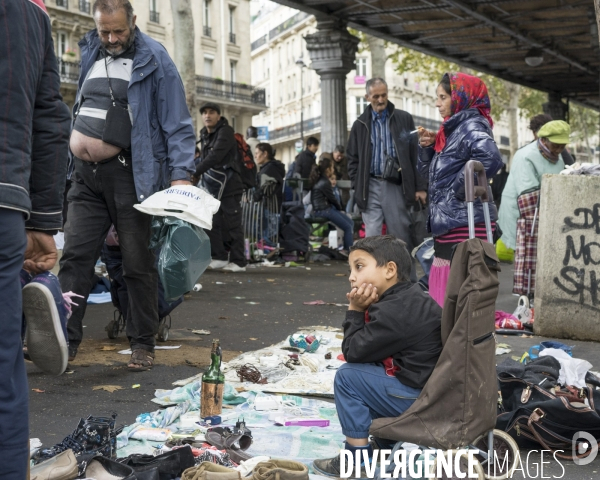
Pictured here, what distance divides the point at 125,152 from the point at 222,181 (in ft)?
21.9

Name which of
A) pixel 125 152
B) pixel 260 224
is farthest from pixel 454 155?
pixel 260 224

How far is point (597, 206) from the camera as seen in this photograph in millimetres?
7906

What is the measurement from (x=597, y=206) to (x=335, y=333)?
2428 millimetres

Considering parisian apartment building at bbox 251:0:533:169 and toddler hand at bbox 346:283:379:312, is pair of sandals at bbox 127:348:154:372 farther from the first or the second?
parisian apartment building at bbox 251:0:533:169

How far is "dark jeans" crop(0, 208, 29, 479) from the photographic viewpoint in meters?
2.93

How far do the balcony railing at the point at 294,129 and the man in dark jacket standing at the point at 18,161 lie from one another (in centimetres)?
8756

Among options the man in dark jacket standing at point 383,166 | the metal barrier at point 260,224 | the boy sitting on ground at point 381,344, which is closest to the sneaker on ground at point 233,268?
the metal barrier at point 260,224

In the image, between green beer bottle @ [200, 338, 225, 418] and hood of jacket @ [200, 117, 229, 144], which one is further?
hood of jacket @ [200, 117, 229, 144]

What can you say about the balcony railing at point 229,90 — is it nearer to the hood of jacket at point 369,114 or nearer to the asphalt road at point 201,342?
the asphalt road at point 201,342

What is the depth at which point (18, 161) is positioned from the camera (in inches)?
120

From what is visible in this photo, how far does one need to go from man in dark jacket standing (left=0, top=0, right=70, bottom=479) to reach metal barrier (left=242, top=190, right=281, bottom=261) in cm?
1160

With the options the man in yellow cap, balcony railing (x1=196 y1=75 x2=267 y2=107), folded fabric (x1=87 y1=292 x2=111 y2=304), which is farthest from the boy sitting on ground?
balcony railing (x1=196 y1=75 x2=267 y2=107)

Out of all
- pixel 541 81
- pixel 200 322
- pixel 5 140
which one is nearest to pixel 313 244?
pixel 200 322

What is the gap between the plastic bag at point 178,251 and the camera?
20.3ft
